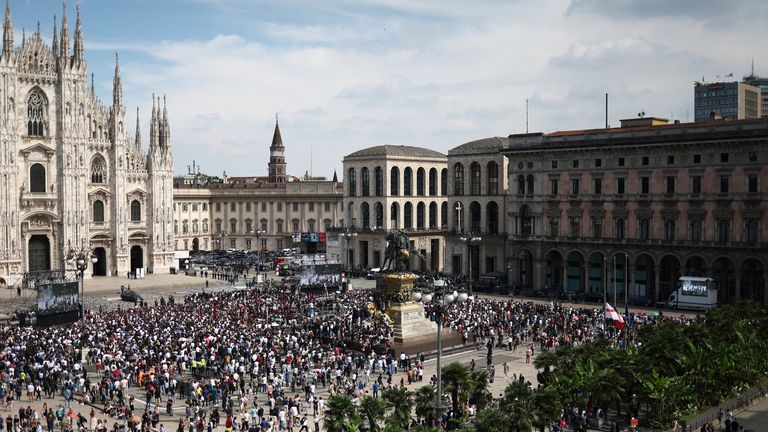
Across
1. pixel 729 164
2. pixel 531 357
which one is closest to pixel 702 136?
pixel 729 164

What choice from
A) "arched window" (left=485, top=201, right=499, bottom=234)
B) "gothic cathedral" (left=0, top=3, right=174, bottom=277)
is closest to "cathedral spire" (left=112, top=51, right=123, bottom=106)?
"gothic cathedral" (left=0, top=3, right=174, bottom=277)

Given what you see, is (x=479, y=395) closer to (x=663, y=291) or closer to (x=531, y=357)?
(x=531, y=357)

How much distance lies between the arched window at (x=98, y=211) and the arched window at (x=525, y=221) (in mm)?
42942

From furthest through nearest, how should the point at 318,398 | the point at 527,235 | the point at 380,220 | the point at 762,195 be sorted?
1. the point at 380,220
2. the point at 527,235
3. the point at 762,195
4. the point at 318,398

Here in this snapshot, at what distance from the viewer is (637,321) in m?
50.5

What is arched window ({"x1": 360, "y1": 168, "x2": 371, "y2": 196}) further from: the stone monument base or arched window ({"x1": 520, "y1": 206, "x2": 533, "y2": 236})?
the stone monument base

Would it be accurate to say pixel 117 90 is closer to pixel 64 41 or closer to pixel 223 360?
pixel 64 41

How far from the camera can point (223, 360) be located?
3916 cm

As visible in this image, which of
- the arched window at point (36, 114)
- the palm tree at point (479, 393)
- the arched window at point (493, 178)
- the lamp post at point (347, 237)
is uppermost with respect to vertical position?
the arched window at point (36, 114)

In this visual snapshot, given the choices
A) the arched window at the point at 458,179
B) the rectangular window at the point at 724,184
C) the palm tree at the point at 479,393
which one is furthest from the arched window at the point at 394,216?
the palm tree at the point at 479,393

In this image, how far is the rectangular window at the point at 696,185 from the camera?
202 feet

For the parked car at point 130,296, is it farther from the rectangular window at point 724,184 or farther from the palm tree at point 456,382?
the rectangular window at point 724,184

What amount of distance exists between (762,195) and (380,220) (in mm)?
46045

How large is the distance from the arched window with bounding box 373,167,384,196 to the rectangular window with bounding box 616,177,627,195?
33.7 metres
